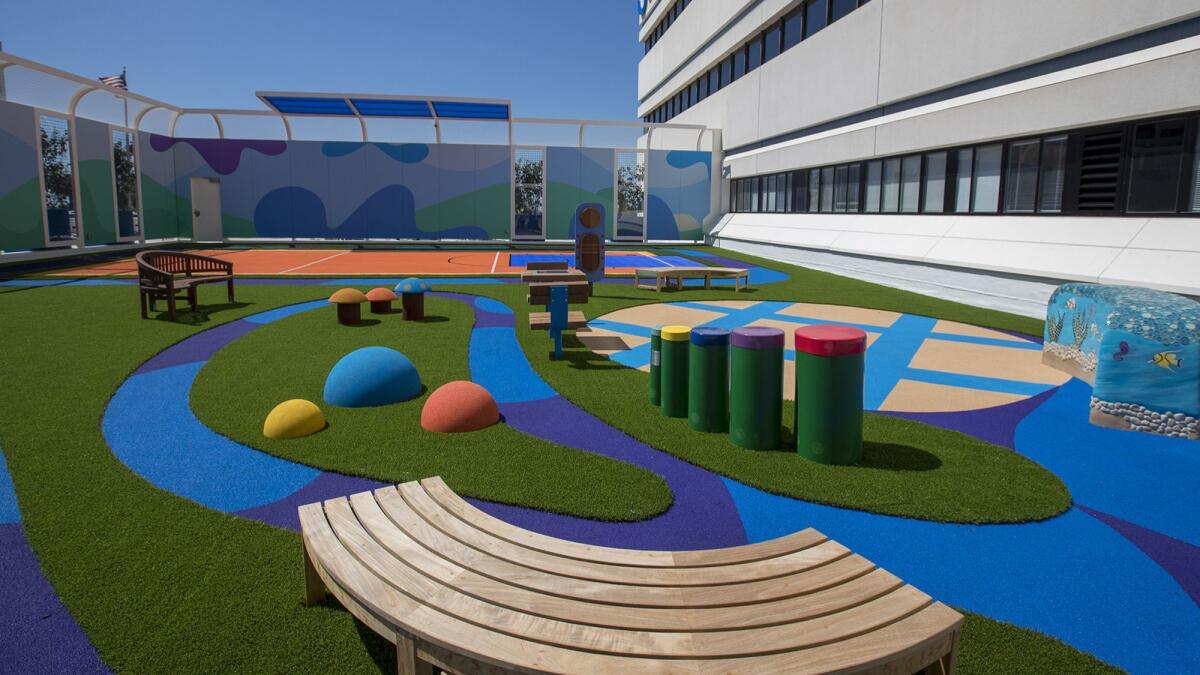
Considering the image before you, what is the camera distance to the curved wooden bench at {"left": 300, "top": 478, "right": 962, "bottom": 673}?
2404 millimetres

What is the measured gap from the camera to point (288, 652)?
329 centimetres

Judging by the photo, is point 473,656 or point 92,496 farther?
point 92,496

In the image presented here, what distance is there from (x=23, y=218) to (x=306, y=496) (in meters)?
23.8

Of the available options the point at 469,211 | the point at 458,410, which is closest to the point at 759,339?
the point at 458,410

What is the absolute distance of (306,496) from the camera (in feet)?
16.6

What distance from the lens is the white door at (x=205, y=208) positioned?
1291 inches

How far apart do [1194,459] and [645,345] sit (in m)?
6.45

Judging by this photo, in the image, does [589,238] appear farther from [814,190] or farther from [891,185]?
[814,190]

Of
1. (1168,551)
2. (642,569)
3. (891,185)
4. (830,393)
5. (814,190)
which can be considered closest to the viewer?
(642,569)

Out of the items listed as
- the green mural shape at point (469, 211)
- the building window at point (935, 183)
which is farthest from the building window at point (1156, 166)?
the green mural shape at point (469, 211)

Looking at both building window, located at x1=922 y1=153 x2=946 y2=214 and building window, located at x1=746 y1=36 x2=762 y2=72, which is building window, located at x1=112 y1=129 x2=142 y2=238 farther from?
building window, located at x1=922 y1=153 x2=946 y2=214

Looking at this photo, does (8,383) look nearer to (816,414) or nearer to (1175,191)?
(816,414)

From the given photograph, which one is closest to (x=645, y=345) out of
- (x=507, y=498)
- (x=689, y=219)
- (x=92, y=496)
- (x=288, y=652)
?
(x=507, y=498)

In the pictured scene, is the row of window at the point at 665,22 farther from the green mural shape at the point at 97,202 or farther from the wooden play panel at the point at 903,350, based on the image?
the wooden play panel at the point at 903,350
